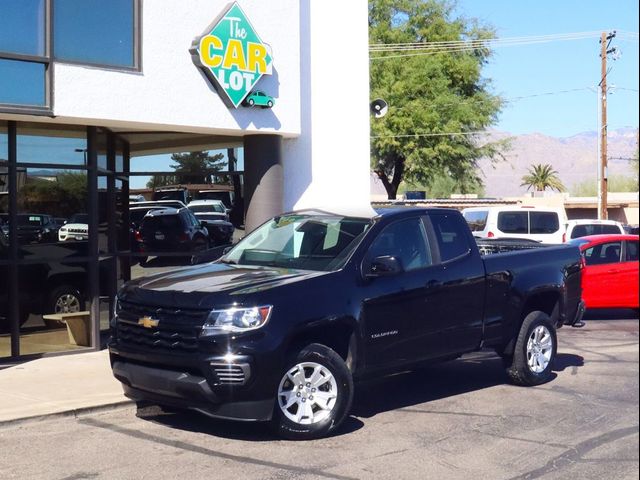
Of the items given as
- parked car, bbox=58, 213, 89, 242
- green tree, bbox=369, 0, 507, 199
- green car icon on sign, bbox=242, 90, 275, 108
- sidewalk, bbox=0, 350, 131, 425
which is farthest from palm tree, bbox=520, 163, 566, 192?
sidewalk, bbox=0, 350, 131, 425

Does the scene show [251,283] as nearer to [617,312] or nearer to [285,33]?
[285,33]

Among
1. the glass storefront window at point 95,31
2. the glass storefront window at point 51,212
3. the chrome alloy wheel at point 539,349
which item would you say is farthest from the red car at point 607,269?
the glass storefront window at point 95,31

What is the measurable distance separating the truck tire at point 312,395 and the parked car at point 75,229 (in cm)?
538

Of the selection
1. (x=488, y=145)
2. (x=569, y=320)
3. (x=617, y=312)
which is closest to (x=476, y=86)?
(x=488, y=145)

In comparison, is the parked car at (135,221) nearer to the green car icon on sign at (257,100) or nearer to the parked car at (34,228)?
the parked car at (34,228)

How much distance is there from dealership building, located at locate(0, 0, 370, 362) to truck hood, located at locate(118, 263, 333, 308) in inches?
67.9

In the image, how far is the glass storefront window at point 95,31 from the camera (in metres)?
10.9

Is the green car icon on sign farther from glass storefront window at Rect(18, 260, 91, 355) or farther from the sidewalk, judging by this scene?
the sidewalk

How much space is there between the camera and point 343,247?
8352 mm

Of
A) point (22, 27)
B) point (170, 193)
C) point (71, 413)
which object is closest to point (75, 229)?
point (170, 193)

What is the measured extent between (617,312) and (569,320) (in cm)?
723

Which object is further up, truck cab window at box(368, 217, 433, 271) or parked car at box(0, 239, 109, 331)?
truck cab window at box(368, 217, 433, 271)

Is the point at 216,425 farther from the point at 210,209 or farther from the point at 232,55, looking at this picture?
the point at 232,55

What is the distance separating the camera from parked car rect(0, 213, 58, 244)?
11.2 meters
